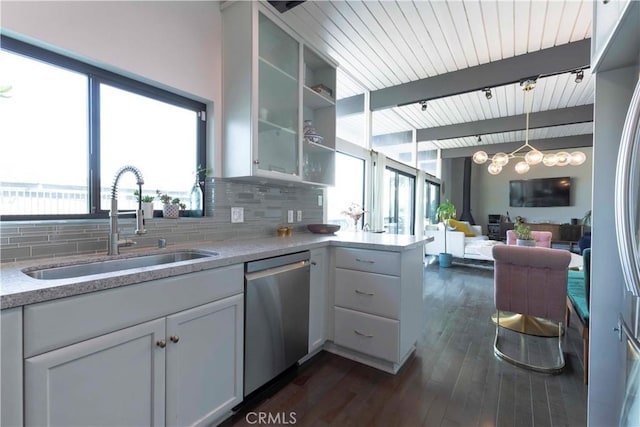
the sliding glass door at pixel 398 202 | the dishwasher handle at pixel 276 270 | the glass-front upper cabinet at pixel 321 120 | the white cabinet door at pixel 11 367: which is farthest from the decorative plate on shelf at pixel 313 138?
the sliding glass door at pixel 398 202

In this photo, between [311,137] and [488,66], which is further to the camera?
[488,66]

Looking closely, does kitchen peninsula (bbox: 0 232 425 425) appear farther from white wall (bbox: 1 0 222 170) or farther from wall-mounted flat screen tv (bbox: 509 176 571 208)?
wall-mounted flat screen tv (bbox: 509 176 571 208)

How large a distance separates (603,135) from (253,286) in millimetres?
1765

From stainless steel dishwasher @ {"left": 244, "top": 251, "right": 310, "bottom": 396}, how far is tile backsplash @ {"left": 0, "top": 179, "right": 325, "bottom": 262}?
625mm

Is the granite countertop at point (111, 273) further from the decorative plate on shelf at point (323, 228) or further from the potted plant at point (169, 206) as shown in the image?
the decorative plate on shelf at point (323, 228)

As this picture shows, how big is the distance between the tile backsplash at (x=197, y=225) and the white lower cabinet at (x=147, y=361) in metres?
0.64

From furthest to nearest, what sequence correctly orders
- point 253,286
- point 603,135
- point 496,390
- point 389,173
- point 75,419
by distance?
1. point 389,173
2. point 496,390
3. point 253,286
4. point 603,135
5. point 75,419

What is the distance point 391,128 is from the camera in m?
5.32

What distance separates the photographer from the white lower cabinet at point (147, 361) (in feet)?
2.86

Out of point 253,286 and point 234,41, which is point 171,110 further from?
point 253,286

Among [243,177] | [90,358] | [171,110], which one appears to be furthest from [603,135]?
[171,110]

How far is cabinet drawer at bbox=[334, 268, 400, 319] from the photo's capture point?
1921 millimetres

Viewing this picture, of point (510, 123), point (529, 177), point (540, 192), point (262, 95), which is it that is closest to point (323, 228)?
point (262, 95)

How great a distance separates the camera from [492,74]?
3.02 m
